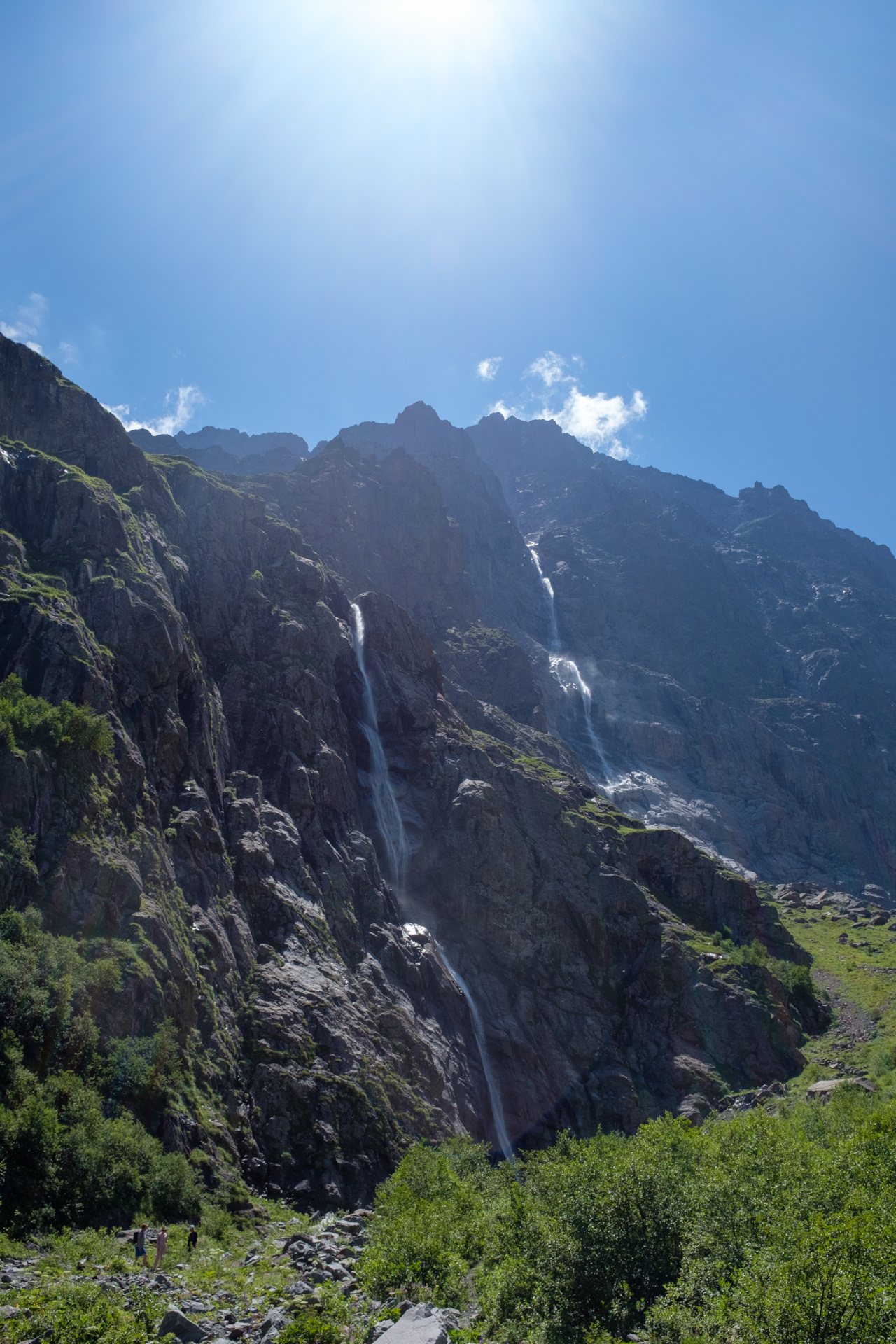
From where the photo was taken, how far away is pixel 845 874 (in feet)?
510

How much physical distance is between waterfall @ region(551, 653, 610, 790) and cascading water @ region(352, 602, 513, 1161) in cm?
7518

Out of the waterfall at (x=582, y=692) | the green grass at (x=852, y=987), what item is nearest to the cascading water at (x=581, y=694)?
the waterfall at (x=582, y=692)

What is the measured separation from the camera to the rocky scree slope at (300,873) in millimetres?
44062

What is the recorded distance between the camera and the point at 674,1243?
24078mm

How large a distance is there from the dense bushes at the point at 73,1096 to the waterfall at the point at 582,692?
126302 mm

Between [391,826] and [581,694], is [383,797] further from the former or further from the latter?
[581,694]

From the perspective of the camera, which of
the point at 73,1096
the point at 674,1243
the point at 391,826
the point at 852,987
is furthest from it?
the point at 852,987

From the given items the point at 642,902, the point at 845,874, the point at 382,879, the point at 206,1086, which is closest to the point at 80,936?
the point at 206,1086

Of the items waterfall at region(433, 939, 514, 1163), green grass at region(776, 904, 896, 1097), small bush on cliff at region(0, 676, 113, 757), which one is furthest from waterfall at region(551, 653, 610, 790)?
small bush on cliff at region(0, 676, 113, 757)

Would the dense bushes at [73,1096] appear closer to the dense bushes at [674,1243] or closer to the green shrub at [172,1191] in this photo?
the green shrub at [172,1191]

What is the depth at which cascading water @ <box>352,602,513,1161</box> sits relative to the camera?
210ft

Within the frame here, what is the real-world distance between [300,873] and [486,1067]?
74.5ft

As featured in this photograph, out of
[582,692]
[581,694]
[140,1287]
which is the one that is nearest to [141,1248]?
[140,1287]

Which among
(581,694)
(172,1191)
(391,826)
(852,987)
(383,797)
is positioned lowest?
(172,1191)
